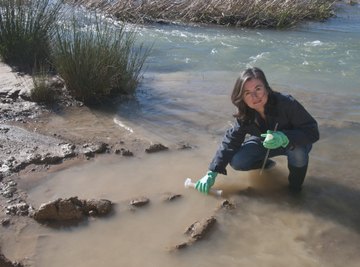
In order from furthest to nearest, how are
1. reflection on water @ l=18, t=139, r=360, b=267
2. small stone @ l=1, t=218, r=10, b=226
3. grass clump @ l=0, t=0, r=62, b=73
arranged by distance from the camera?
1. grass clump @ l=0, t=0, r=62, b=73
2. small stone @ l=1, t=218, r=10, b=226
3. reflection on water @ l=18, t=139, r=360, b=267

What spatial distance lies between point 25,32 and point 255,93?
398cm

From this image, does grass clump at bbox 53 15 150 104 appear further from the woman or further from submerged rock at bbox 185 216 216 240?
submerged rock at bbox 185 216 216 240

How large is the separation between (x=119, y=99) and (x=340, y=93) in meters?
2.78

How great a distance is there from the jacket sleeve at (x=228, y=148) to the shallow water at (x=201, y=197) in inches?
→ 8.6

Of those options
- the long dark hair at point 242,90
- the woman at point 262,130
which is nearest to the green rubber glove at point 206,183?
the woman at point 262,130

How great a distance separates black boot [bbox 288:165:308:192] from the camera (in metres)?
3.42

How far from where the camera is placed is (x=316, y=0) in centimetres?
1340

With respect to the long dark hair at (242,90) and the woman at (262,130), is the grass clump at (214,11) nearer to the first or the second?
the woman at (262,130)

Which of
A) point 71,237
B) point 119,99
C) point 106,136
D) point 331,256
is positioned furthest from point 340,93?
point 71,237

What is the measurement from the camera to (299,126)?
3.26 m

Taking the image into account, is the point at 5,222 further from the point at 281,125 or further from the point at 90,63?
the point at 90,63

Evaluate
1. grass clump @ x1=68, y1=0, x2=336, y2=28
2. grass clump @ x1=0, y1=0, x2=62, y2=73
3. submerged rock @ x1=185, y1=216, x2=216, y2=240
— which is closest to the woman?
submerged rock @ x1=185, y1=216, x2=216, y2=240

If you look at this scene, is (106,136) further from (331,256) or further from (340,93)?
(340,93)

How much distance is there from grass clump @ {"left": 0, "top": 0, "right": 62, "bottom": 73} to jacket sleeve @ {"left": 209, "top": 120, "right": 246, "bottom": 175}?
10.9ft
